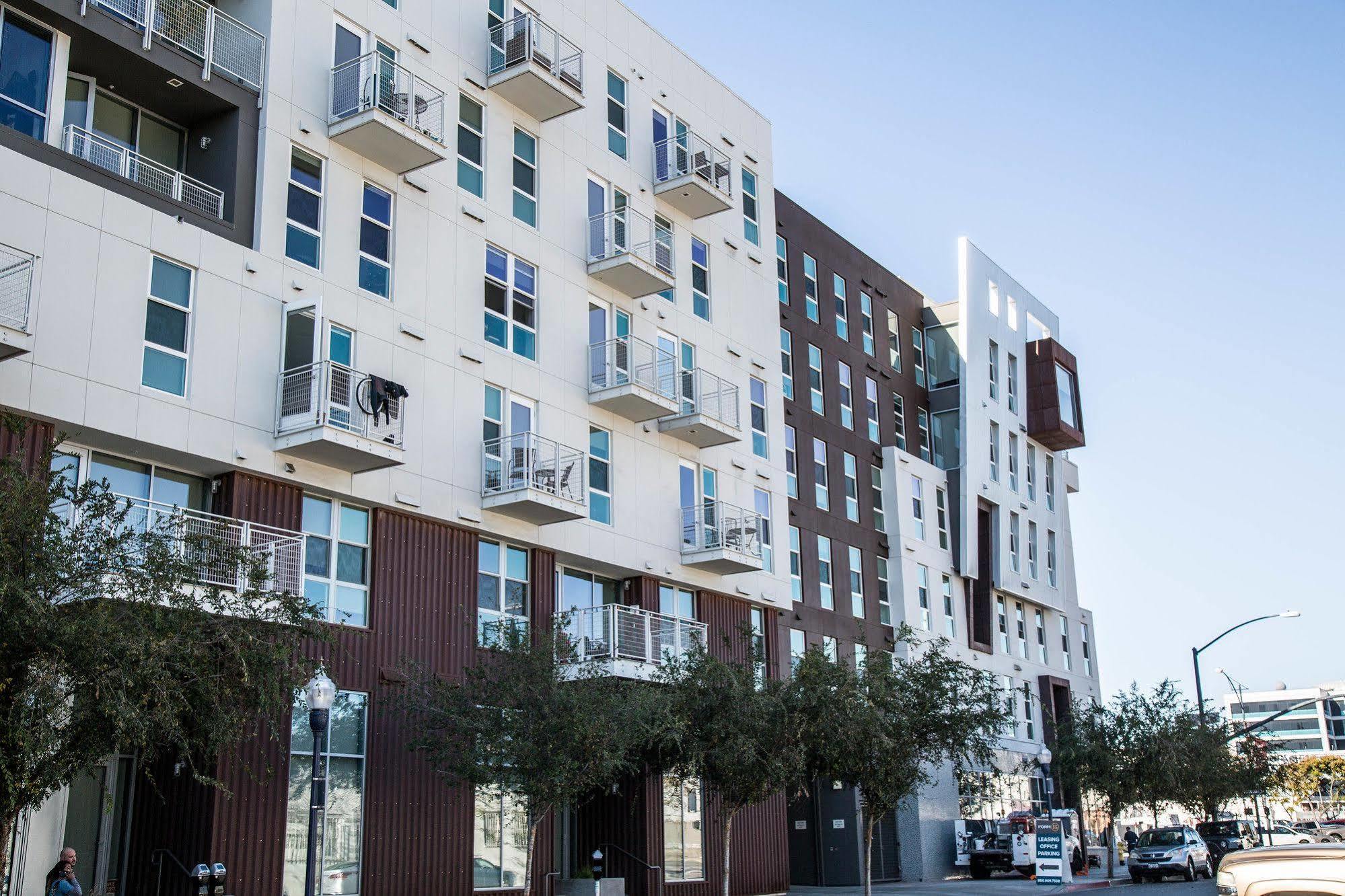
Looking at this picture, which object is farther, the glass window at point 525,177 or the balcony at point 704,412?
the balcony at point 704,412

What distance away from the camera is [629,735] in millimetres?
22156

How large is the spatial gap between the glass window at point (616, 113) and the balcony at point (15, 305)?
16698 mm

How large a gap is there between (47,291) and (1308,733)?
182316mm

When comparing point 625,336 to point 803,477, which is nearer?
point 625,336

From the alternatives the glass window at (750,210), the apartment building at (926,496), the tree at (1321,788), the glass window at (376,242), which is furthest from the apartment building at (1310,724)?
the glass window at (376,242)

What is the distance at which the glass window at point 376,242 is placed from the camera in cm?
2598

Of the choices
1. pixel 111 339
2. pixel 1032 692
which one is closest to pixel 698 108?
pixel 111 339

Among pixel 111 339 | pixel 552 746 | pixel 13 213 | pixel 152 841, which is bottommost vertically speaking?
pixel 152 841

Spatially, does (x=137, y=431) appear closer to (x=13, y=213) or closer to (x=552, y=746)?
(x=13, y=213)

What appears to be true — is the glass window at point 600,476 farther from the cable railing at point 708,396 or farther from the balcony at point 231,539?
the balcony at point 231,539

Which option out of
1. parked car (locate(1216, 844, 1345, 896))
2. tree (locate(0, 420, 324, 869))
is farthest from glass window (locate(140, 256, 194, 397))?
parked car (locate(1216, 844, 1345, 896))

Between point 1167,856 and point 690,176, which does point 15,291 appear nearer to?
point 690,176

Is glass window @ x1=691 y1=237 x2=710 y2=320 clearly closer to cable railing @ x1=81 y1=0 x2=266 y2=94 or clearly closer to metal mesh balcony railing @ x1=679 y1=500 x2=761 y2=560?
metal mesh balcony railing @ x1=679 y1=500 x2=761 y2=560

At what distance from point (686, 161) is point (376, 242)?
11.3 metres
